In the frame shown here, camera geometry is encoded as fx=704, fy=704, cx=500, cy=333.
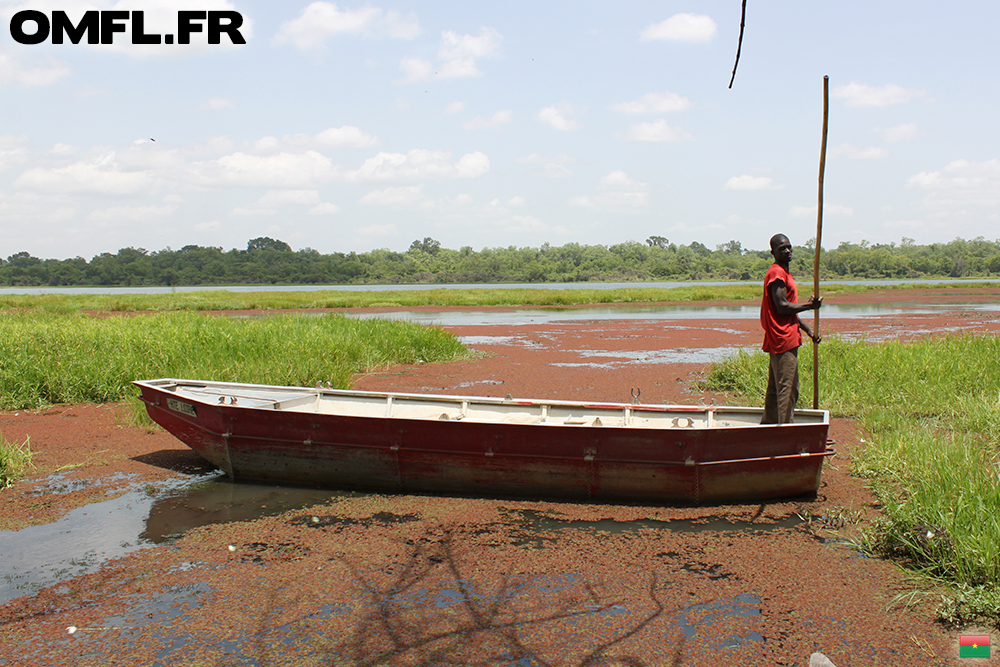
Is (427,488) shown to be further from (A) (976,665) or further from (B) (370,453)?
(A) (976,665)

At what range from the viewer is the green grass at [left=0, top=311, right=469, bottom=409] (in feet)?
33.6

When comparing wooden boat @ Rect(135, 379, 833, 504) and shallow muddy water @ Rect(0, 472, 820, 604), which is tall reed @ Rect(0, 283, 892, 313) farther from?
wooden boat @ Rect(135, 379, 833, 504)

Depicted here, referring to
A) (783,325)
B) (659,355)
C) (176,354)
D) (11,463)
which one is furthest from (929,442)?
(659,355)

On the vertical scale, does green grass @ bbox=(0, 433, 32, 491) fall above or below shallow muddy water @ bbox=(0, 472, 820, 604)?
above

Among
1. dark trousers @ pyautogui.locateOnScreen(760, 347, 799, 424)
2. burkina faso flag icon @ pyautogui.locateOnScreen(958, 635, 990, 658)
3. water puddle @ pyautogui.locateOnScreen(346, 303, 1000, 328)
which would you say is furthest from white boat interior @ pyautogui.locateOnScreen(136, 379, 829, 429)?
water puddle @ pyautogui.locateOnScreen(346, 303, 1000, 328)

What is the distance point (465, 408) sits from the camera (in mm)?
7586

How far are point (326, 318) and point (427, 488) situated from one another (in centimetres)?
1129

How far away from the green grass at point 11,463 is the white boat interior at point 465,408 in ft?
4.45

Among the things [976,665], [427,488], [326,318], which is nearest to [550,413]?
[427,488]

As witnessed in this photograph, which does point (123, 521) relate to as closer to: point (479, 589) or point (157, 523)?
point (157, 523)

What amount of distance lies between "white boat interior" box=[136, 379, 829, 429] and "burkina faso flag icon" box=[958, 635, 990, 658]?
2751 mm

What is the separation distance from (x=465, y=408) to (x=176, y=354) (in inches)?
233

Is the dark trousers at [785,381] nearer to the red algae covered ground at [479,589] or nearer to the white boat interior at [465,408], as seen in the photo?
the white boat interior at [465,408]

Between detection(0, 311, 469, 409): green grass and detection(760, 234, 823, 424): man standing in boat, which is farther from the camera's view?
detection(0, 311, 469, 409): green grass
